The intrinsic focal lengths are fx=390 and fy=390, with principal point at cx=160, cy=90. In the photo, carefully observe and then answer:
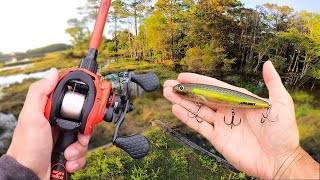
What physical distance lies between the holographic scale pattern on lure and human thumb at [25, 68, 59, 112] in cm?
46

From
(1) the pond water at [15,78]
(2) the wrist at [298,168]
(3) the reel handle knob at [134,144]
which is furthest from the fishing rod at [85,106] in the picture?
(1) the pond water at [15,78]

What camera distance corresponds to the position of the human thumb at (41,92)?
1.09m

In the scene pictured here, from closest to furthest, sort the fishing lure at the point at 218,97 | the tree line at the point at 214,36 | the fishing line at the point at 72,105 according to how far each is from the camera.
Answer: the fishing line at the point at 72,105 < the fishing lure at the point at 218,97 < the tree line at the point at 214,36

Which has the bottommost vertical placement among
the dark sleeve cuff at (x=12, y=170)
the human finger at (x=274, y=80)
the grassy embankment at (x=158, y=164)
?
the grassy embankment at (x=158, y=164)

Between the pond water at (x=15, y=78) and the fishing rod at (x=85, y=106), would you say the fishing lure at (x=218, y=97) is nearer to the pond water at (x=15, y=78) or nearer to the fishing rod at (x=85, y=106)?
the fishing rod at (x=85, y=106)

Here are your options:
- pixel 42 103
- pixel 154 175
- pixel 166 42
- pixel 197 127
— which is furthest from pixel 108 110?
pixel 166 42

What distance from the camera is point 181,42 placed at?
9.55ft

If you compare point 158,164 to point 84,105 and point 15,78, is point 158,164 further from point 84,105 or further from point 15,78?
point 84,105

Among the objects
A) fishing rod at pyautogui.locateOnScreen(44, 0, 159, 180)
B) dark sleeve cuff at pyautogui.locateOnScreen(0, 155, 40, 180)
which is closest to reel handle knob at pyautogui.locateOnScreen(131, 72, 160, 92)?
fishing rod at pyautogui.locateOnScreen(44, 0, 159, 180)

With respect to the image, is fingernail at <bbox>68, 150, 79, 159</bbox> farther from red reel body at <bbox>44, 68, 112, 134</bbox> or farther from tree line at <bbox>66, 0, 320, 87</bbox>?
tree line at <bbox>66, 0, 320, 87</bbox>

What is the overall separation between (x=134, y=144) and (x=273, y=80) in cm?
50

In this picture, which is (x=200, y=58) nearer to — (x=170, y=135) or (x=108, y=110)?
(x=170, y=135)

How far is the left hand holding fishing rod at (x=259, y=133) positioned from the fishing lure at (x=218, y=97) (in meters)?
0.03

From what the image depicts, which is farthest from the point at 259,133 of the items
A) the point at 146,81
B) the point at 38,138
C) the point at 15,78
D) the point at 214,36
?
the point at 15,78
